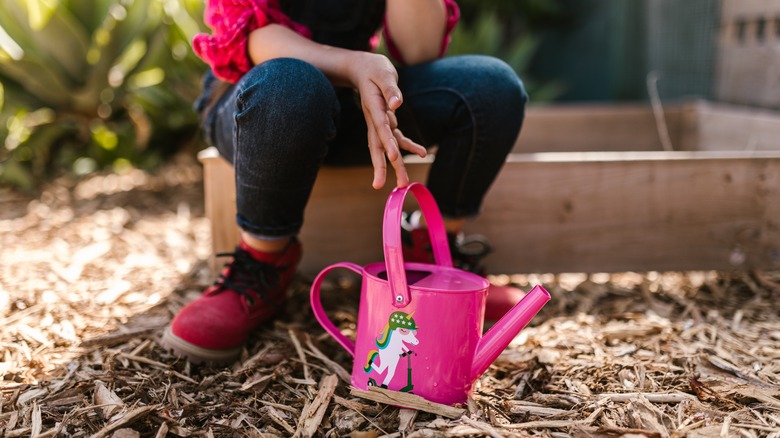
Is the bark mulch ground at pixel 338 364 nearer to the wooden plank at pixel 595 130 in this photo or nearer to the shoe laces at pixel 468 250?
the shoe laces at pixel 468 250

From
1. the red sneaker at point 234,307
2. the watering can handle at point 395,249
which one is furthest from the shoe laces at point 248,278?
the watering can handle at point 395,249

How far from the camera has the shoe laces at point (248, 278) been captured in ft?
3.49

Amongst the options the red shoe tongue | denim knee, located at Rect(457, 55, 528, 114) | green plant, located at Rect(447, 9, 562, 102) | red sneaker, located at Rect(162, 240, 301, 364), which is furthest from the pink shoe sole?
green plant, located at Rect(447, 9, 562, 102)

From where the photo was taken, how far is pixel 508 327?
0.83 m

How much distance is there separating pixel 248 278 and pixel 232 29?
0.37 meters

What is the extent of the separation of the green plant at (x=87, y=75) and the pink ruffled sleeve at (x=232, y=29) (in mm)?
988

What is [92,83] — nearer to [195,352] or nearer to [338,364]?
[195,352]

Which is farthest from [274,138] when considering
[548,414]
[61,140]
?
[61,140]

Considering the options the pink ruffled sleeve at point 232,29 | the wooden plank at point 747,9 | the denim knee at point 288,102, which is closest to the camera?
the denim knee at point 288,102

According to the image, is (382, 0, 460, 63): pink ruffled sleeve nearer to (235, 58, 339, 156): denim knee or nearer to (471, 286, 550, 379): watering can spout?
(235, 58, 339, 156): denim knee

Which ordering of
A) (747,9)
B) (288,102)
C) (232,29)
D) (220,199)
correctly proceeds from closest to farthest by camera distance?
(288,102), (232,29), (220,199), (747,9)

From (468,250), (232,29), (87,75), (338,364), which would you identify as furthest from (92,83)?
(338,364)

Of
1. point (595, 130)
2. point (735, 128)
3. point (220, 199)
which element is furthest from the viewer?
point (595, 130)

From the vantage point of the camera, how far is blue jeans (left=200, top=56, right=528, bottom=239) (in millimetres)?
925
